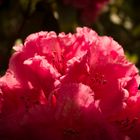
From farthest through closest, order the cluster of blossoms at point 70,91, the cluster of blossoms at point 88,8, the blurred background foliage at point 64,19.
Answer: the cluster of blossoms at point 88,8 < the blurred background foliage at point 64,19 < the cluster of blossoms at point 70,91

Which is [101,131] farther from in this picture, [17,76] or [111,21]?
[111,21]

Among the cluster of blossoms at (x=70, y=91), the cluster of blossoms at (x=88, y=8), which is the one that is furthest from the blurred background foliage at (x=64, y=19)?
the cluster of blossoms at (x=70, y=91)

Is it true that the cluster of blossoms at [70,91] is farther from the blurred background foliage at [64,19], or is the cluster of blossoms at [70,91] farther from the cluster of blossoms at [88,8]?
the cluster of blossoms at [88,8]

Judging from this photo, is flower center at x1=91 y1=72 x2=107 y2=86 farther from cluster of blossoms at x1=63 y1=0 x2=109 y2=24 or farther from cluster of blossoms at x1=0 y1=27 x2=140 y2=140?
cluster of blossoms at x1=63 y1=0 x2=109 y2=24

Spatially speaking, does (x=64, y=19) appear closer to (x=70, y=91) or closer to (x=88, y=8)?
(x=88, y=8)

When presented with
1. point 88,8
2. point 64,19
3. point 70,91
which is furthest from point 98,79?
point 88,8

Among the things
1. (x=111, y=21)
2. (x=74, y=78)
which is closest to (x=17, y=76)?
(x=74, y=78)

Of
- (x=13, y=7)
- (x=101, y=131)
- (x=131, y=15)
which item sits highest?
(x=131, y=15)

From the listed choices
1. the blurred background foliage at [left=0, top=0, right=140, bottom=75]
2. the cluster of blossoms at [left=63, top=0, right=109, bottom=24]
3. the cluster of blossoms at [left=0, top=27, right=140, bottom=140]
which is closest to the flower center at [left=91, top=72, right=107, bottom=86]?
the cluster of blossoms at [left=0, top=27, right=140, bottom=140]
